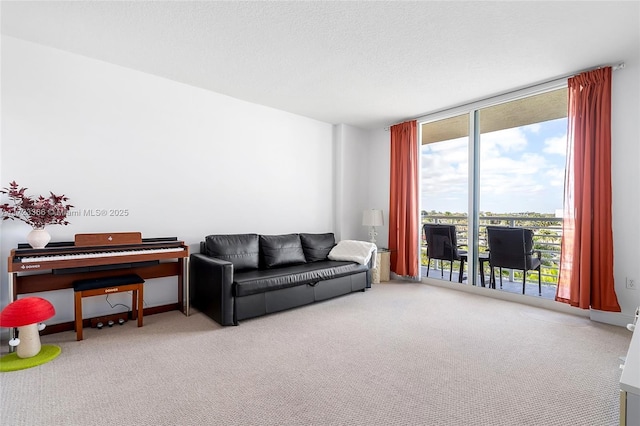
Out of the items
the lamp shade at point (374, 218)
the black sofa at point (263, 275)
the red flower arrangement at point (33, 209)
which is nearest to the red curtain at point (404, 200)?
the lamp shade at point (374, 218)

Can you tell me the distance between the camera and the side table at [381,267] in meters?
4.82

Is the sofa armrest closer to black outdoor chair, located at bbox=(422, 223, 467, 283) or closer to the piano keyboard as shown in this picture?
the piano keyboard

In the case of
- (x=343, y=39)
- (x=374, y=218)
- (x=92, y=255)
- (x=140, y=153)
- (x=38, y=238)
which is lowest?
(x=92, y=255)

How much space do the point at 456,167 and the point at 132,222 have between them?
14.3 ft

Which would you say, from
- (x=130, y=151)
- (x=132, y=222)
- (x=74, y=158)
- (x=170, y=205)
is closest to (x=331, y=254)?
(x=170, y=205)

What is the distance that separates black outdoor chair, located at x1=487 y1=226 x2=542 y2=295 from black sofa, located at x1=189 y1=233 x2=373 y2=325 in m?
1.65

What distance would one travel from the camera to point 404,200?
4.98 meters

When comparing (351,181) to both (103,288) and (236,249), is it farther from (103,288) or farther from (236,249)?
(103,288)

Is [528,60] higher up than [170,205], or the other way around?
[528,60]

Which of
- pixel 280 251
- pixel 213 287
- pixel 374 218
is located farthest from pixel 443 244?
pixel 213 287

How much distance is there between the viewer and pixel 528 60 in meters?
2.99

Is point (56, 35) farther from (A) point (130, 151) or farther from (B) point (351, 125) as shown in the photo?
(B) point (351, 125)

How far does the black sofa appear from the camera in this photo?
9.91 ft

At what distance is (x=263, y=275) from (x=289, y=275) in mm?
287
